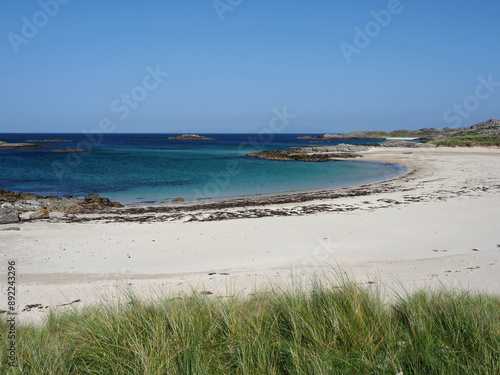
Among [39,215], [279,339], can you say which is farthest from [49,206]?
[279,339]

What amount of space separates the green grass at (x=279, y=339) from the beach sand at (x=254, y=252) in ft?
2.54

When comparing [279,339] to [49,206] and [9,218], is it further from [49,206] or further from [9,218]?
[49,206]

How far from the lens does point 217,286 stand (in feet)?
20.0

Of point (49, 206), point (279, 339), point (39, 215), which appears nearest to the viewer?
point (279, 339)

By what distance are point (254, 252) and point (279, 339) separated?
5075mm

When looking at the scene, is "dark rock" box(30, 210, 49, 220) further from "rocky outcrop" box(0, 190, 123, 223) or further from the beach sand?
the beach sand

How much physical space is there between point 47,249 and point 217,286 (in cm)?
513

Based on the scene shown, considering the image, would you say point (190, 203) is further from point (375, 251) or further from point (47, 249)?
point (375, 251)

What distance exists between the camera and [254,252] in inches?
323

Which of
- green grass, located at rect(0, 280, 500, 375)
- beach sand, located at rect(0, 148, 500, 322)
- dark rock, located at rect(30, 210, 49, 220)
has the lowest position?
beach sand, located at rect(0, 148, 500, 322)

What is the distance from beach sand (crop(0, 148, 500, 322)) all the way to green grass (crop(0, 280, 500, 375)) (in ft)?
2.54

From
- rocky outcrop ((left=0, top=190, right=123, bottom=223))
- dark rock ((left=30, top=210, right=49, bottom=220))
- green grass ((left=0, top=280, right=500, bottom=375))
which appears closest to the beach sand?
green grass ((left=0, top=280, right=500, bottom=375))

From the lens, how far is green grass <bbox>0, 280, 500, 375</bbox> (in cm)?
276

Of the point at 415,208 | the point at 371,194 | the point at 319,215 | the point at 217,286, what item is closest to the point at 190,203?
the point at 319,215
